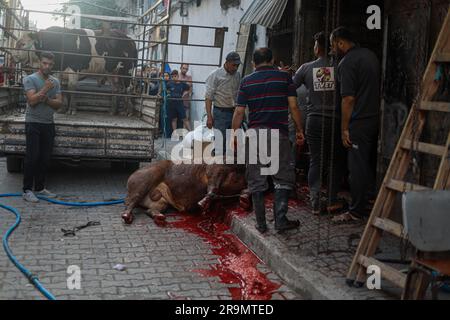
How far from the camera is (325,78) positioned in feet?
22.2

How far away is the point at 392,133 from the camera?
6.71 m

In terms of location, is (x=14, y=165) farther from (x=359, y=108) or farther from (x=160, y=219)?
(x=359, y=108)

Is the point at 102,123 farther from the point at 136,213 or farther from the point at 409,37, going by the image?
the point at 409,37

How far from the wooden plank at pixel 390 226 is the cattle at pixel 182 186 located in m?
3.29

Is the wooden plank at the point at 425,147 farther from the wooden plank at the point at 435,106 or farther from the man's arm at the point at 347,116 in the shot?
the man's arm at the point at 347,116

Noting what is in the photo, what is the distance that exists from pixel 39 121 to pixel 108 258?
3.43 m

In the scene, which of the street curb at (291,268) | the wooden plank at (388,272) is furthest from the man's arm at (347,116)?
the wooden plank at (388,272)

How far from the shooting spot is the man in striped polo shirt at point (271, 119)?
6.08 m

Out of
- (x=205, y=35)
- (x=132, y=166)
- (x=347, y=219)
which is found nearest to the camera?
(x=347, y=219)

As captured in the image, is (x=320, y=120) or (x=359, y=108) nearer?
(x=359, y=108)

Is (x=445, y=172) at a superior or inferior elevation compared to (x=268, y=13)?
inferior

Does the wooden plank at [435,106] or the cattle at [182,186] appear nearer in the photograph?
the wooden plank at [435,106]

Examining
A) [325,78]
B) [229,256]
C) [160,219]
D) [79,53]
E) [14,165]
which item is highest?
[79,53]

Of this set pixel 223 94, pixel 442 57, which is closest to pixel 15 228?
pixel 223 94
